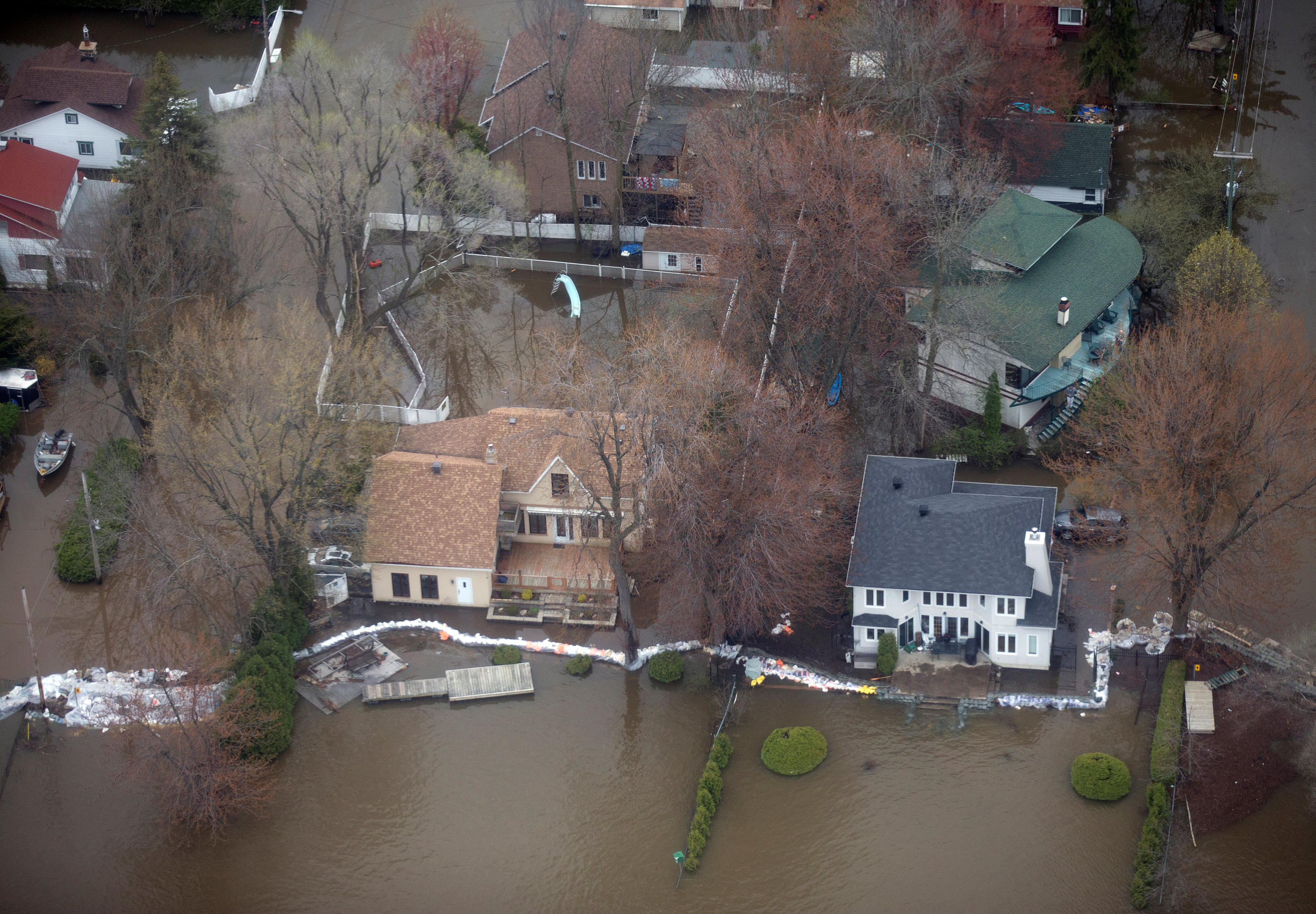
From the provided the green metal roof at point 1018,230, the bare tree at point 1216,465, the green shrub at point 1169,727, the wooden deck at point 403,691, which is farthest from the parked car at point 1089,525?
the wooden deck at point 403,691

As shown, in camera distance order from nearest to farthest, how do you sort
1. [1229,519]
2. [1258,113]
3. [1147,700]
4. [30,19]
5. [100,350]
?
[1147,700] < [1229,519] < [100,350] < [1258,113] < [30,19]

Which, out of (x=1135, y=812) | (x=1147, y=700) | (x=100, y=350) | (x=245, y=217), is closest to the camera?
(x=1135, y=812)

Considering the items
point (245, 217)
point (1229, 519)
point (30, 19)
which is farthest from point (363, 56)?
point (1229, 519)

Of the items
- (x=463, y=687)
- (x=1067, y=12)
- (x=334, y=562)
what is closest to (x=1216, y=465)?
(x=463, y=687)

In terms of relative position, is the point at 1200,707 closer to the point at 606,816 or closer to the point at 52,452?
the point at 606,816

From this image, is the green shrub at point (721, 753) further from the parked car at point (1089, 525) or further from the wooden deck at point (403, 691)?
the parked car at point (1089, 525)

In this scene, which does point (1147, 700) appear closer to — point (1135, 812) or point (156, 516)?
point (1135, 812)

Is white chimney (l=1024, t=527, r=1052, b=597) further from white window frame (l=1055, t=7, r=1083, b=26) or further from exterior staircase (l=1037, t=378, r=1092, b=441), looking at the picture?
white window frame (l=1055, t=7, r=1083, b=26)
